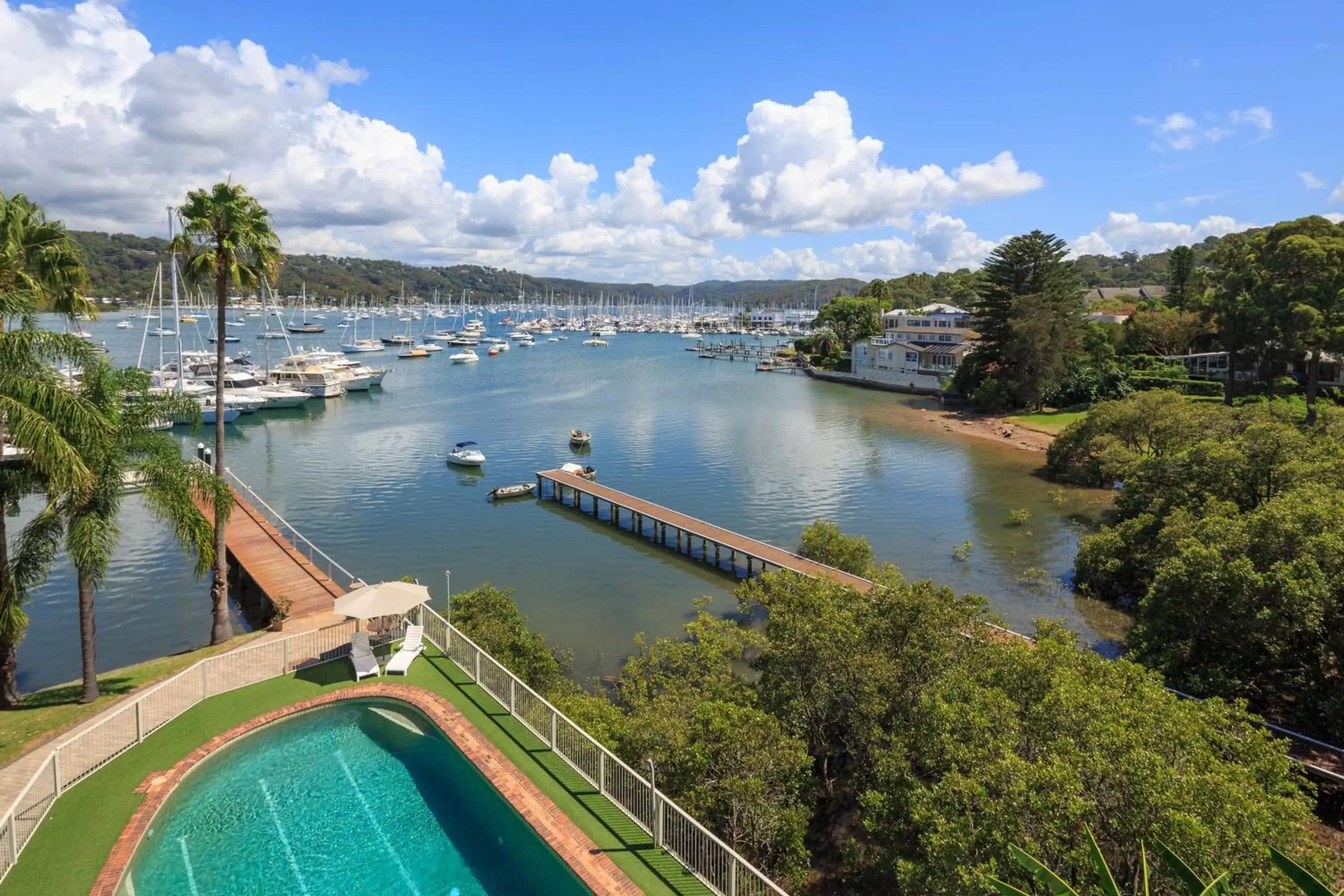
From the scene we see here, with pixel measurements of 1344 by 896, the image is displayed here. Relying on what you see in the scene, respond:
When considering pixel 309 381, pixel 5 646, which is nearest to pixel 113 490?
pixel 5 646

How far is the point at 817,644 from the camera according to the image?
572 inches

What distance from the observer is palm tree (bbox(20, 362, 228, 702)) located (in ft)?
51.4

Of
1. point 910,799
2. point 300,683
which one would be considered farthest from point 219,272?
point 910,799

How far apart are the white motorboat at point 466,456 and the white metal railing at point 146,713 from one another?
29.9 m

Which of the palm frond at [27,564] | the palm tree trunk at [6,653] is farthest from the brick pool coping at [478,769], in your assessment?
the palm tree trunk at [6,653]

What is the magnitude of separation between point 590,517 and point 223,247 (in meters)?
24.7

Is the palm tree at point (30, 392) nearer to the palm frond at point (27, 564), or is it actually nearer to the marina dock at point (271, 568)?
the palm frond at point (27, 564)

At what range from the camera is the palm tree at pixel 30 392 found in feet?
45.4

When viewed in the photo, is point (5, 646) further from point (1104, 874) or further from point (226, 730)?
point (1104, 874)

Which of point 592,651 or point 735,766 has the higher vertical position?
point 735,766

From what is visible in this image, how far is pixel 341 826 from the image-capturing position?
13.6 meters

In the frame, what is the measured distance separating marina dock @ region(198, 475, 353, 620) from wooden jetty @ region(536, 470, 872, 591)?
586 inches

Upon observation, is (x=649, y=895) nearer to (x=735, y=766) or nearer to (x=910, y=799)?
(x=735, y=766)

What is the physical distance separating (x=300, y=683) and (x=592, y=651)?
9.34 metres
